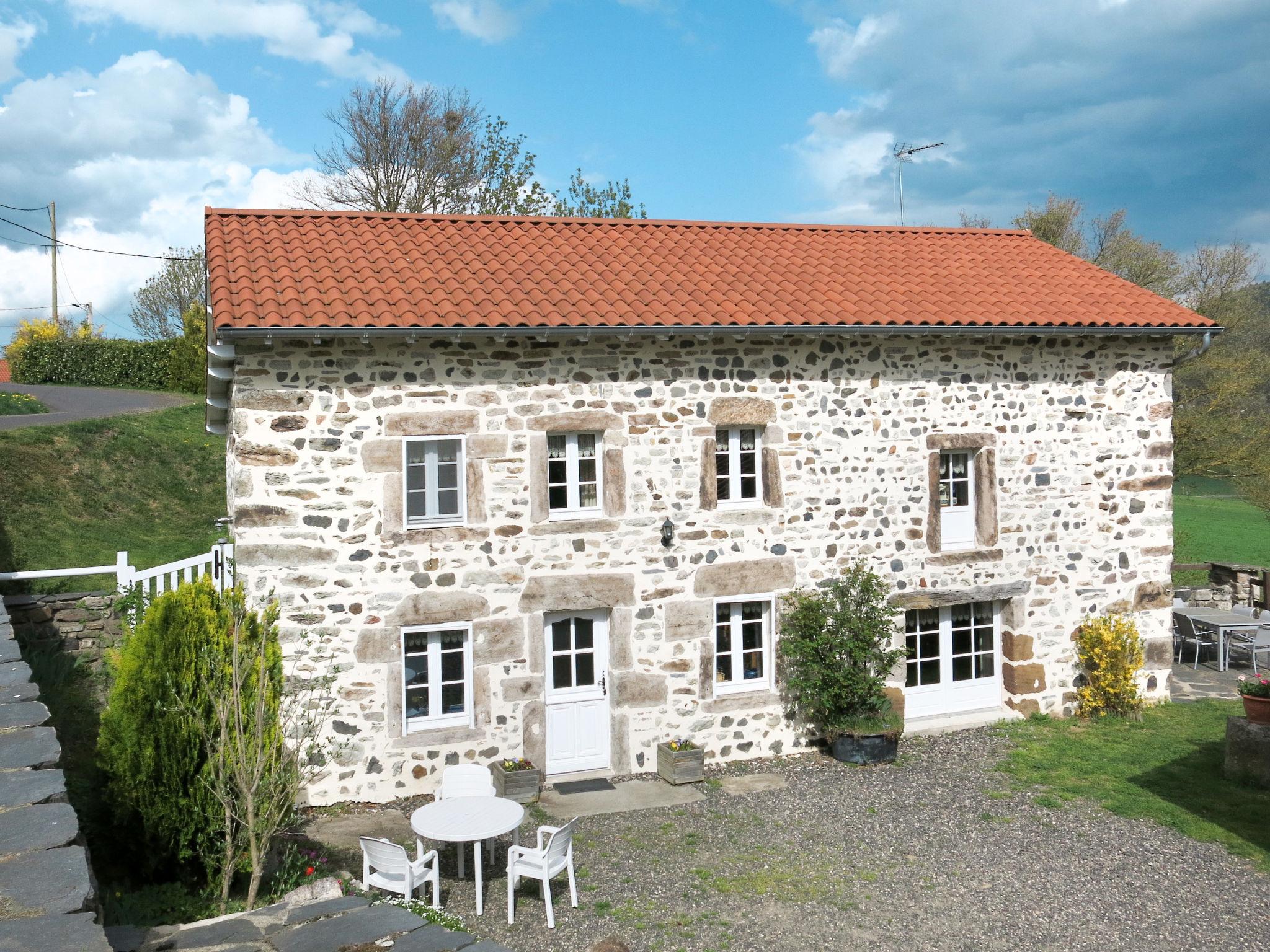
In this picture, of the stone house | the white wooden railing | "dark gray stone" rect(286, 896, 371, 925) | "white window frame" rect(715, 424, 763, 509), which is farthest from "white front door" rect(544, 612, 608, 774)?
"dark gray stone" rect(286, 896, 371, 925)

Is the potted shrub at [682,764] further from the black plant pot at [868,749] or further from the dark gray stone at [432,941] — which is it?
the dark gray stone at [432,941]

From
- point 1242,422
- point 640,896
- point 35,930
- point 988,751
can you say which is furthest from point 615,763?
point 1242,422

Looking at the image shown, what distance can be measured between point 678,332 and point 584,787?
4.61 metres

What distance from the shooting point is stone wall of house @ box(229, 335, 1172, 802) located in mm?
9109

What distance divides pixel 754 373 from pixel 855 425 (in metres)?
1.31

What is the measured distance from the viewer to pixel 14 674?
4812 millimetres

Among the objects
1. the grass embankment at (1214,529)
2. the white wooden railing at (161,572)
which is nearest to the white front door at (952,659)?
the white wooden railing at (161,572)

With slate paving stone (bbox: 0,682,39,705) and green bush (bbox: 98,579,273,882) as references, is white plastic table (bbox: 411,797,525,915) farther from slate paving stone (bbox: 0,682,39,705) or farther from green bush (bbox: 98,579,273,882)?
slate paving stone (bbox: 0,682,39,705)

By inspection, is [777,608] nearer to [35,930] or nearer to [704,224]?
[704,224]

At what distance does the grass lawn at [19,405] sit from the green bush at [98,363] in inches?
263

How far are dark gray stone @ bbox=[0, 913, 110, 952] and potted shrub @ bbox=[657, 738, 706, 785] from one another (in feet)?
25.0

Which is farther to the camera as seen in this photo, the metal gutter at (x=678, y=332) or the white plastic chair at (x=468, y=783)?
the metal gutter at (x=678, y=332)

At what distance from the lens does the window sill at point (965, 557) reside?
11.1m

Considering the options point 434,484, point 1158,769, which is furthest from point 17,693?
point 1158,769
